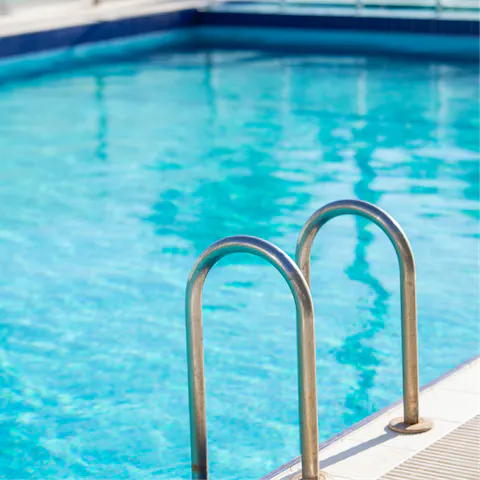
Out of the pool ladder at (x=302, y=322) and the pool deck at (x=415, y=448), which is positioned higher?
the pool ladder at (x=302, y=322)

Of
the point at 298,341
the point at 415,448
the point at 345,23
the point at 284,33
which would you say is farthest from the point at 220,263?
the point at 284,33

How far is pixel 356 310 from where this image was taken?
5.19 metres

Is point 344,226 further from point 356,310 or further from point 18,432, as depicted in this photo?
point 18,432

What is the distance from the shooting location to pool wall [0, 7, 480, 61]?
12.6 m

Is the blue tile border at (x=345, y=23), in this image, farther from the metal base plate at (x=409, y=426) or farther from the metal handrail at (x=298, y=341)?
the metal handrail at (x=298, y=341)

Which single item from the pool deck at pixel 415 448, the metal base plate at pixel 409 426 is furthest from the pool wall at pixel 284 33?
the metal base plate at pixel 409 426

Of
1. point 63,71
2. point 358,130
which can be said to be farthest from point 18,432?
point 63,71

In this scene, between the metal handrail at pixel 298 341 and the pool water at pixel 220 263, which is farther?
the pool water at pixel 220 263

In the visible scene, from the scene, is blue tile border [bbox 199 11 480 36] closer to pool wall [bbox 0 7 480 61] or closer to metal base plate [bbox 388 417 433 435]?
pool wall [bbox 0 7 480 61]

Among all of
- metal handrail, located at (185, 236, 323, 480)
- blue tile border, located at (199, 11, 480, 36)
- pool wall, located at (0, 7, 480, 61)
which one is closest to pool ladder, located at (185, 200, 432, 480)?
metal handrail, located at (185, 236, 323, 480)

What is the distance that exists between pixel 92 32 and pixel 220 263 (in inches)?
306

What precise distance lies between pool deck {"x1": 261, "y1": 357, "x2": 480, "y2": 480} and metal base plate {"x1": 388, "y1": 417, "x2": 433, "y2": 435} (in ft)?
0.06

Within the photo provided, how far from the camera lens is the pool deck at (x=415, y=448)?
3.00 m

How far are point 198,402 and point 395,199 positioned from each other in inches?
167
